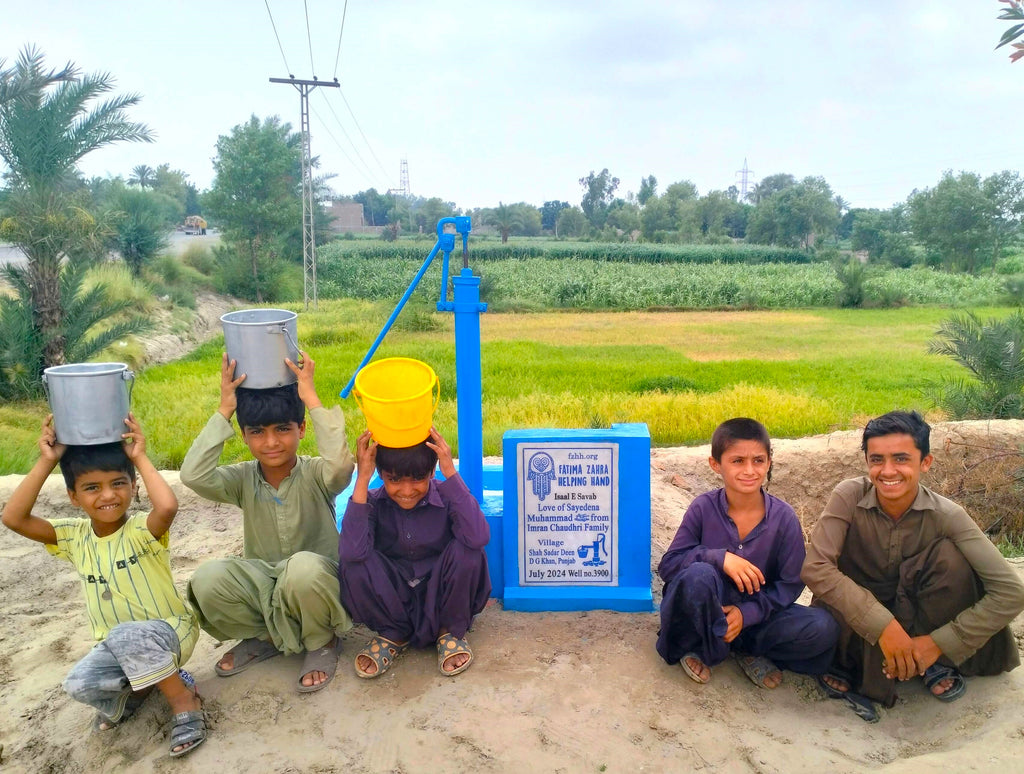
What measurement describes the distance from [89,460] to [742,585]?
2227 mm

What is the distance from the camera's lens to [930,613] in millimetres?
2758

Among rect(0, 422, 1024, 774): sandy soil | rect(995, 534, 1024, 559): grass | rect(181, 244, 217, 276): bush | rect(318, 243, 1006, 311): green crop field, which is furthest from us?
rect(181, 244, 217, 276): bush

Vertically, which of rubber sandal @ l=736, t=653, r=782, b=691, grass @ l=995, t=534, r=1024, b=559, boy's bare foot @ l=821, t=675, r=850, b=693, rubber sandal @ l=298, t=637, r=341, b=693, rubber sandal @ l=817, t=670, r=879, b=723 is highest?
rubber sandal @ l=298, t=637, r=341, b=693

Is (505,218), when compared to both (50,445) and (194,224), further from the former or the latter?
(50,445)

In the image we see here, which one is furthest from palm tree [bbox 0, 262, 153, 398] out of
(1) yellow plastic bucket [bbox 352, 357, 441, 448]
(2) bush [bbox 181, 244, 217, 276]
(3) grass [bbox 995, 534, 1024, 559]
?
(2) bush [bbox 181, 244, 217, 276]

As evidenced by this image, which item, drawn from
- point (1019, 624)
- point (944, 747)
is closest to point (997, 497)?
point (1019, 624)

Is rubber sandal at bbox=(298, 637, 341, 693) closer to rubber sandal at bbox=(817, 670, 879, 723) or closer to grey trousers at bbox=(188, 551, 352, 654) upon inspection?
grey trousers at bbox=(188, 551, 352, 654)

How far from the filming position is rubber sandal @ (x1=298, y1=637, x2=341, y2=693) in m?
2.72

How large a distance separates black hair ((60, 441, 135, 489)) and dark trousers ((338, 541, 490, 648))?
84 centimetres

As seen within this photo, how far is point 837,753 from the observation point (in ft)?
7.89

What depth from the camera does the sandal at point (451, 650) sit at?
2797mm

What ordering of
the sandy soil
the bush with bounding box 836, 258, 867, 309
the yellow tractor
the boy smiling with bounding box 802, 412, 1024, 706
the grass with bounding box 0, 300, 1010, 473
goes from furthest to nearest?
the yellow tractor < the bush with bounding box 836, 258, 867, 309 < the grass with bounding box 0, 300, 1010, 473 < the boy smiling with bounding box 802, 412, 1024, 706 < the sandy soil

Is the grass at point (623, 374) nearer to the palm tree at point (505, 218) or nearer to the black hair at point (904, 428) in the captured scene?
the black hair at point (904, 428)

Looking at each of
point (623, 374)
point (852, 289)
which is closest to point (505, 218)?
point (852, 289)
